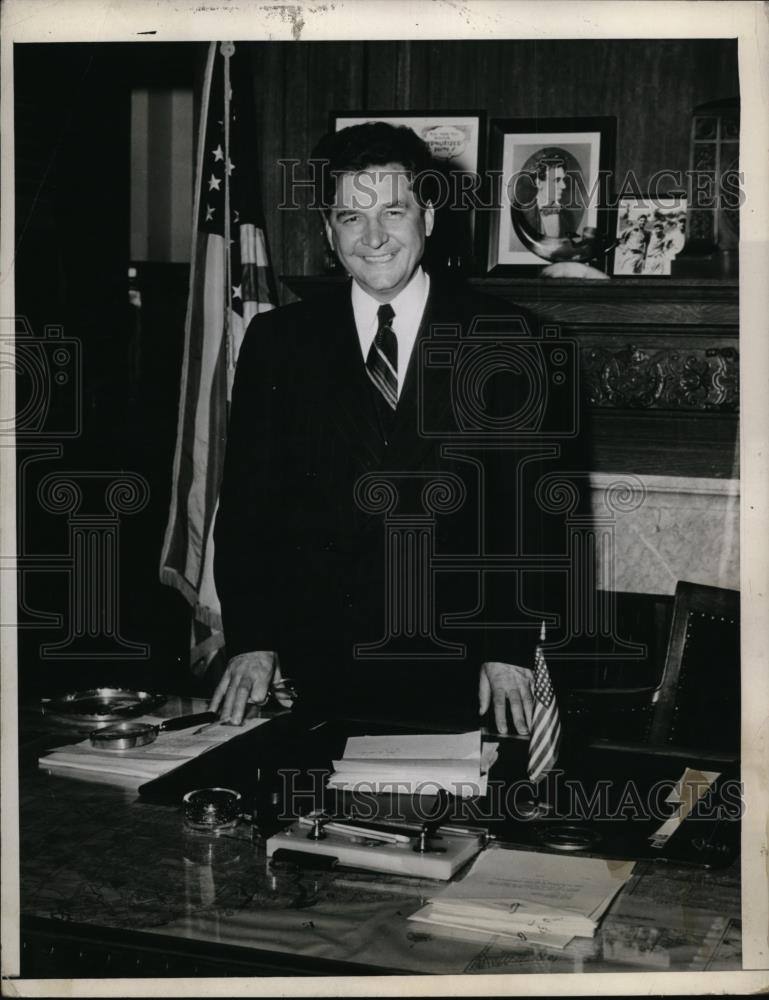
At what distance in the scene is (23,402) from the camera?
14.7 feet

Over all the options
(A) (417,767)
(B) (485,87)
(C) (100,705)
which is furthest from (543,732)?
(B) (485,87)

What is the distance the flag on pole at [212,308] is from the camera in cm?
429

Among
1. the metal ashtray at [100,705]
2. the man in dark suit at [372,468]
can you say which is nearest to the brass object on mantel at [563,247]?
the man in dark suit at [372,468]

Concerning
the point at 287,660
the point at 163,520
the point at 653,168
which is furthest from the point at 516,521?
the point at 163,520

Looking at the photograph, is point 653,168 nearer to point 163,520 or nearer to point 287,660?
point 287,660

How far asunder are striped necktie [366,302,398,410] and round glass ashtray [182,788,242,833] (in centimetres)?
144

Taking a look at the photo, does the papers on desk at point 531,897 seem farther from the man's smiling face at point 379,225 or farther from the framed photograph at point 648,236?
the framed photograph at point 648,236

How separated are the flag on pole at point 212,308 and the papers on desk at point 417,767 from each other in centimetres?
252

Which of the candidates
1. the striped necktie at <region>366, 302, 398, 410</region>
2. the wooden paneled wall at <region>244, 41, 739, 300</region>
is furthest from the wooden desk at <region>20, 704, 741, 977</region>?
the wooden paneled wall at <region>244, 41, 739, 300</region>

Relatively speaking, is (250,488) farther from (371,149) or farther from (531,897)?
(531,897)

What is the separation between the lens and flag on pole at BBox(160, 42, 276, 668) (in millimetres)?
4293

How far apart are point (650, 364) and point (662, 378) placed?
73mm

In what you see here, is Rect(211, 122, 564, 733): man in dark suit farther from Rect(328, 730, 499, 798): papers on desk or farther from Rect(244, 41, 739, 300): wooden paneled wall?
Rect(244, 41, 739, 300): wooden paneled wall

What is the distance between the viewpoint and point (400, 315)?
306cm
